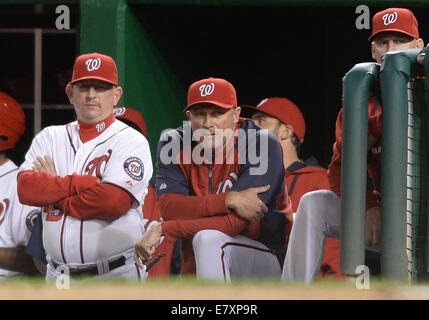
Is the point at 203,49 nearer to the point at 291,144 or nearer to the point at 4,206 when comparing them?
the point at 291,144

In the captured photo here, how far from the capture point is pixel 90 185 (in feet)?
8.27

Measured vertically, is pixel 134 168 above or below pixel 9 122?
below

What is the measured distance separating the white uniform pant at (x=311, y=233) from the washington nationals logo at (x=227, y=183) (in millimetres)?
504

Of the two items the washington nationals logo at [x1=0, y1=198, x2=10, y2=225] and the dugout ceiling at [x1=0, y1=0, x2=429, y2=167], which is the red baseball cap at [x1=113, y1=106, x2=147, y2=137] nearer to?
the dugout ceiling at [x1=0, y1=0, x2=429, y2=167]

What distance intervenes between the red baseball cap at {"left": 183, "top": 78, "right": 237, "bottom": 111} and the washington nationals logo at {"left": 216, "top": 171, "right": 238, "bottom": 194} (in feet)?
0.77

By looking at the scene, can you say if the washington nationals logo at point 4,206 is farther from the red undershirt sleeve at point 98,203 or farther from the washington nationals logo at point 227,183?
the washington nationals logo at point 227,183

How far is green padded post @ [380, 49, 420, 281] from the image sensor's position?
3.91 ft

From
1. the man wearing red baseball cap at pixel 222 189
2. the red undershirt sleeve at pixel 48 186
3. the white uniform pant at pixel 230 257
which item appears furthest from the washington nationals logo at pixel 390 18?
the red undershirt sleeve at pixel 48 186

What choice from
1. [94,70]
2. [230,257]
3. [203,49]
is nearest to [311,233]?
[230,257]

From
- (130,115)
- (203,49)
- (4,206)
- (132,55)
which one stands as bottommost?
(4,206)

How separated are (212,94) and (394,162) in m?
1.41

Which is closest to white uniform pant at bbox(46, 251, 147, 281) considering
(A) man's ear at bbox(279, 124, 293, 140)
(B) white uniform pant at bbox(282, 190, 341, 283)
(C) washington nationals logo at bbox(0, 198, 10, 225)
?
(C) washington nationals logo at bbox(0, 198, 10, 225)
